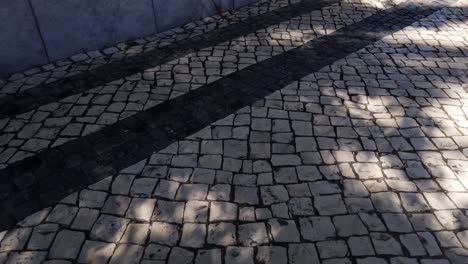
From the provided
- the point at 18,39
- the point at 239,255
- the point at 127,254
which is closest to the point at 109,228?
the point at 127,254

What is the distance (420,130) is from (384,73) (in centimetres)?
171

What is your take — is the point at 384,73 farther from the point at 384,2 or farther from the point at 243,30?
→ the point at 384,2

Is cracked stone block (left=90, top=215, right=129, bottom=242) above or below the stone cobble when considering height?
below

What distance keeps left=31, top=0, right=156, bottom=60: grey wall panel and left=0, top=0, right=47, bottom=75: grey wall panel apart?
0.49 ft

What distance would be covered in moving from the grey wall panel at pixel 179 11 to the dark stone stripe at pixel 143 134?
2486 millimetres

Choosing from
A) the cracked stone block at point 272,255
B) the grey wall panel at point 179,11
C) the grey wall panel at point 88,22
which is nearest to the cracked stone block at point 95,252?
the cracked stone block at point 272,255

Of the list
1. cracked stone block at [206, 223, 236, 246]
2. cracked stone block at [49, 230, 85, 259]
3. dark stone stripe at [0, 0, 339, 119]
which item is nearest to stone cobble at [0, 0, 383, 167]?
dark stone stripe at [0, 0, 339, 119]

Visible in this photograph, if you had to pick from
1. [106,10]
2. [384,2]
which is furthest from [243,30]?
[384,2]

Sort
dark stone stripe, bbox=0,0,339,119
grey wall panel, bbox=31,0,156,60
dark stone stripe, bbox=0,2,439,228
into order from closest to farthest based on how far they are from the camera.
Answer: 1. dark stone stripe, bbox=0,2,439,228
2. dark stone stripe, bbox=0,0,339,119
3. grey wall panel, bbox=31,0,156,60

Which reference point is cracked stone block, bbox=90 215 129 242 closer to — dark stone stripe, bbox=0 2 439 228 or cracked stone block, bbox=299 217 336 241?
dark stone stripe, bbox=0 2 439 228

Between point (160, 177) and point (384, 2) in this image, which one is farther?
point (384, 2)

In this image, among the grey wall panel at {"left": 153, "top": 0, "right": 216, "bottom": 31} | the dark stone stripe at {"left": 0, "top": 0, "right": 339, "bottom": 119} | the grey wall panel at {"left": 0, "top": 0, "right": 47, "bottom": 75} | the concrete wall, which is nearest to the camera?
the dark stone stripe at {"left": 0, "top": 0, "right": 339, "bottom": 119}

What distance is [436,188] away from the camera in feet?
14.1

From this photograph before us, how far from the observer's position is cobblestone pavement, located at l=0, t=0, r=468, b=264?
3.66 metres
